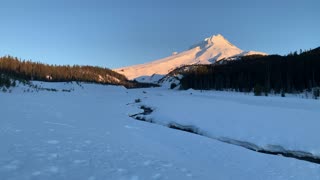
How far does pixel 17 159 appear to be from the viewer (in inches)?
325

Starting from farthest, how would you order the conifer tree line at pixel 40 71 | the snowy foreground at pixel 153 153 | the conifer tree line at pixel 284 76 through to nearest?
the conifer tree line at pixel 40 71 → the conifer tree line at pixel 284 76 → the snowy foreground at pixel 153 153

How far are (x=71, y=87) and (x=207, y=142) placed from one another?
8814 centimetres

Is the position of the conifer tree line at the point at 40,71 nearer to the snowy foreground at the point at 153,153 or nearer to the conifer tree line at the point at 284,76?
the conifer tree line at the point at 284,76

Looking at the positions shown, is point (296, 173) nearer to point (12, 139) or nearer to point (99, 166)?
point (99, 166)

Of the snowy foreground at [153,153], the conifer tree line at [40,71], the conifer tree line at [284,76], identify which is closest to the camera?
the snowy foreground at [153,153]

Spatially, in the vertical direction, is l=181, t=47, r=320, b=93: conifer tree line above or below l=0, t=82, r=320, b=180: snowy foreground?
above

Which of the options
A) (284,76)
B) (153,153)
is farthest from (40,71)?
(153,153)

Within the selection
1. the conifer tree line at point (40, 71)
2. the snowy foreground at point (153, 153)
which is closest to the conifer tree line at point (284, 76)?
the snowy foreground at point (153, 153)

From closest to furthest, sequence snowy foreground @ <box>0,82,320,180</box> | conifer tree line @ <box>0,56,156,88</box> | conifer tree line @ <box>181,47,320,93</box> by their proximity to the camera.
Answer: snowy foreground @ <box>0,82,320,180</box>, conifer tree line @ <box>181,47,320,93</box>, conifer tree line @ <box>0,56,156,88</box>

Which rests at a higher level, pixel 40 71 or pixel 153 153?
pixel 40 71

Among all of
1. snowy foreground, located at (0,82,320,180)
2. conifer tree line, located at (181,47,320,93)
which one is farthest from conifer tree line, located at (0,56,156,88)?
snowy foreground, located at (0,82,320,180)

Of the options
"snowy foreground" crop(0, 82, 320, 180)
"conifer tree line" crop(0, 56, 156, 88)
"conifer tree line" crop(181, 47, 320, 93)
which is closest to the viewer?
"snowy foreground" crop(0, 82, 320, 180)

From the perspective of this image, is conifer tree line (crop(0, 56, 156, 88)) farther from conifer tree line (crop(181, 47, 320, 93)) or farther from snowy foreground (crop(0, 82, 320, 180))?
snowy foreground (crop(0, 82, 320, 180))

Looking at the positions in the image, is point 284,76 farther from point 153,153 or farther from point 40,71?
point 40,71
